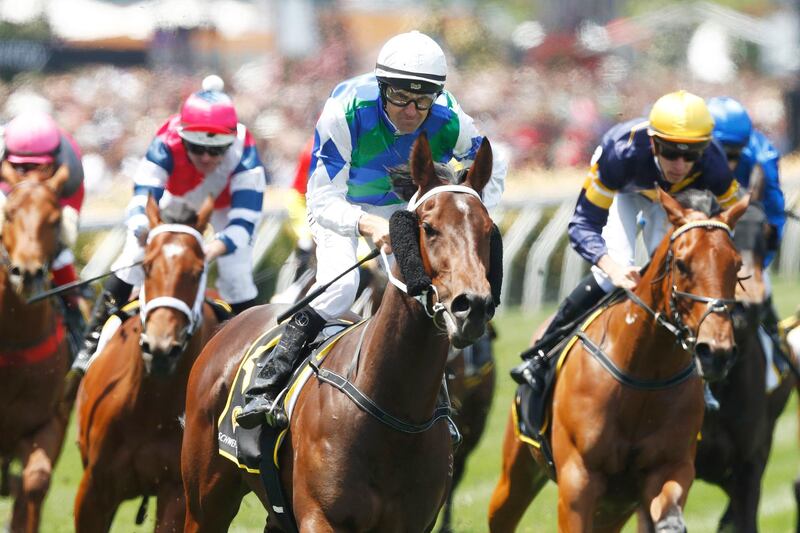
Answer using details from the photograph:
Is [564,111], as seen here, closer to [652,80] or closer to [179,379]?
[652,80]

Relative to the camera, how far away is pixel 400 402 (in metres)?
4.78

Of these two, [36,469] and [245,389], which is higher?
[245,389]

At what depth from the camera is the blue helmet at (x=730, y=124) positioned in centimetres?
743

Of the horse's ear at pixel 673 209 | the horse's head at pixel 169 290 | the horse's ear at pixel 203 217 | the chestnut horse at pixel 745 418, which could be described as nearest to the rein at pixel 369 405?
the horse's head at pixel 169 290

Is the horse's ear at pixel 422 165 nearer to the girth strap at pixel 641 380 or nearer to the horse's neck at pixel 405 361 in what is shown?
the horse's neck at pixel 405 361

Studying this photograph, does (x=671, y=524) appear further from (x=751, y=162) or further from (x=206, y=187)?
(x=206, y=187)

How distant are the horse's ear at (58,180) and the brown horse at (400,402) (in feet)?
→ 8.74

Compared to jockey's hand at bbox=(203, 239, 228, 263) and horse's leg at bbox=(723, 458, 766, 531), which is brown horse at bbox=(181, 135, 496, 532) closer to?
jockey's hand at bbox=(203, 239, 228, 263)

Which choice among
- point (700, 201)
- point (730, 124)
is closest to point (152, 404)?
point (700, 201)

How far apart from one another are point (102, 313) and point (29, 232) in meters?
0.65

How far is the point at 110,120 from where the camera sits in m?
17.7

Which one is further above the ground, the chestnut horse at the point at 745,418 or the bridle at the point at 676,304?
the bridle at the point at 676,304

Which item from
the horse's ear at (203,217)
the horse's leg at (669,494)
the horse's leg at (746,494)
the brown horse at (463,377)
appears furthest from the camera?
the brown horse at (463,377)

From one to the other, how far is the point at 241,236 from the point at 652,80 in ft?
62.8
